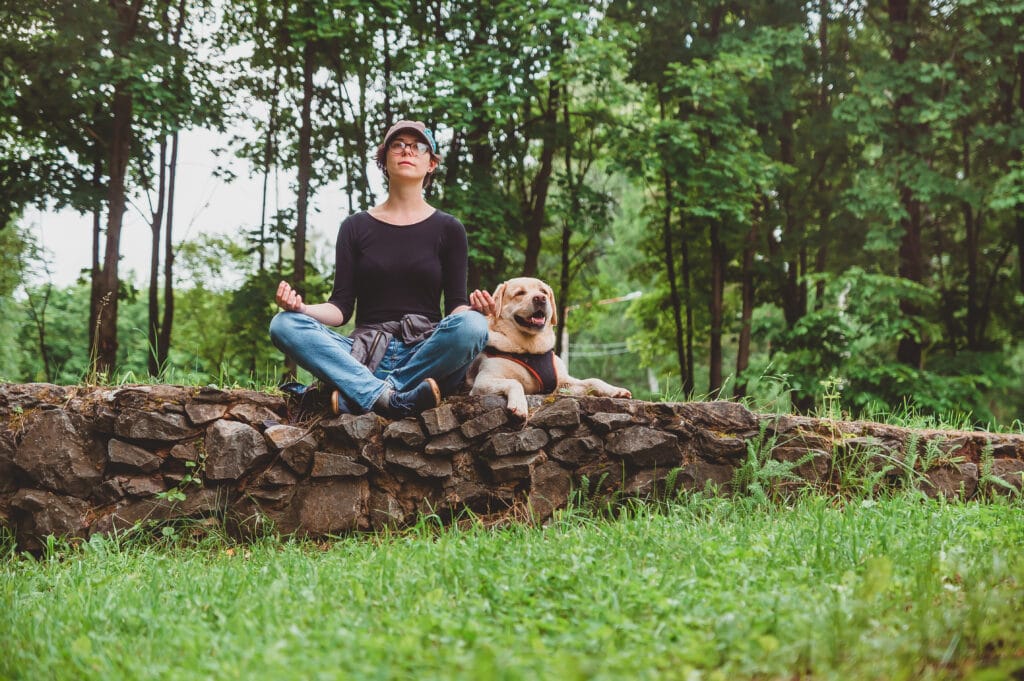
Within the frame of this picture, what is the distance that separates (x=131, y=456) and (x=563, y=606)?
124 inches

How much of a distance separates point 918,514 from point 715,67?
25.9ft

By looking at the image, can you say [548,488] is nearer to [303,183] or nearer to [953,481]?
[953,481]

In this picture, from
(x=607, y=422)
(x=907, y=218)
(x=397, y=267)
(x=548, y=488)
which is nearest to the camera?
(x=548, y=488)

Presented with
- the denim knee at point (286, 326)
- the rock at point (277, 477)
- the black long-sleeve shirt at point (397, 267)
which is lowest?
the rock at point (277, 477)

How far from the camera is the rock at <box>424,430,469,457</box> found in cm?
489

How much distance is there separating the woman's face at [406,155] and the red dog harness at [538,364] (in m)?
1.25

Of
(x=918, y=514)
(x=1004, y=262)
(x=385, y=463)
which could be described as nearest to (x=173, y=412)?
(x=385, y=463)

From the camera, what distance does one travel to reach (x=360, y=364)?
4.95 m

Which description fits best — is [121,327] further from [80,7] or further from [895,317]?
[895,317]

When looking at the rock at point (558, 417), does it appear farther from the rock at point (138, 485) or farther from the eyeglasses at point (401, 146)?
the rock at point (138, 485)

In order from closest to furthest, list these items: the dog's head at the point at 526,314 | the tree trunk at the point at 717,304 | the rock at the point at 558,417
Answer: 1. the rock at the point at 558,417
2. the dog's head at the point at 526,314
3. the tree trunk at the point at 717,304

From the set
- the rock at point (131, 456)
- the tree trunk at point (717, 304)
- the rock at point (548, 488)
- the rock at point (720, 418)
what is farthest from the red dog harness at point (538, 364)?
the tree trunk at point (717, 304)

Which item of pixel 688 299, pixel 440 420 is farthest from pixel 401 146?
pixel 688 299

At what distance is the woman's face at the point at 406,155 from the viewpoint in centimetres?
528
